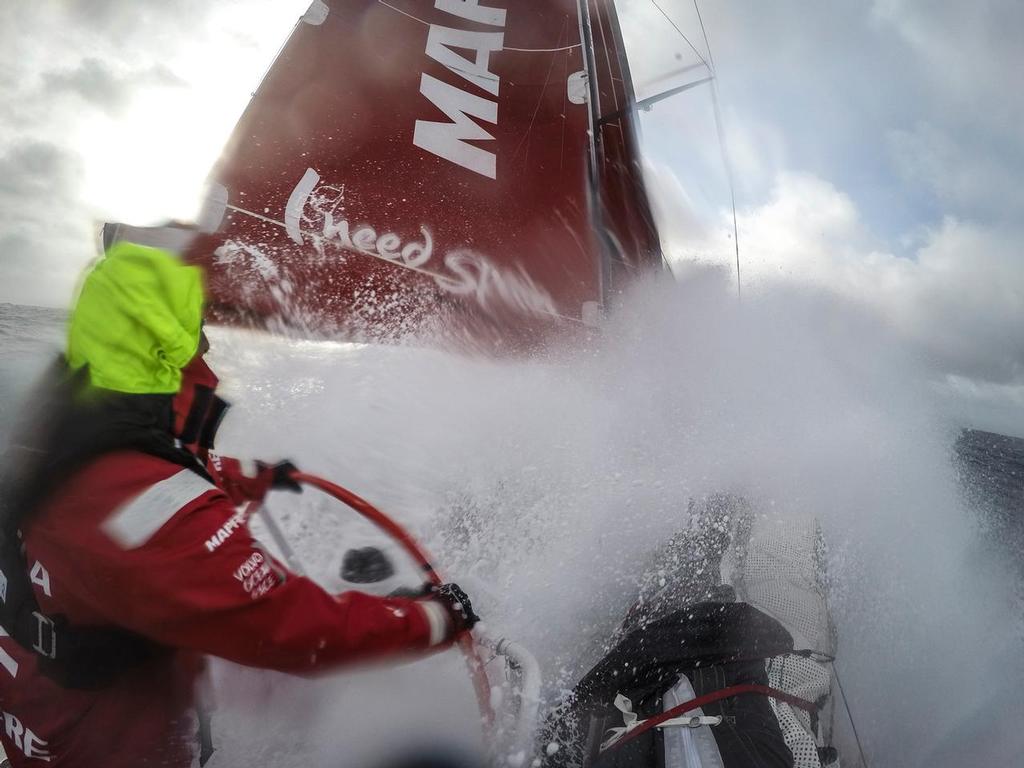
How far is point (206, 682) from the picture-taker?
54.0 inches

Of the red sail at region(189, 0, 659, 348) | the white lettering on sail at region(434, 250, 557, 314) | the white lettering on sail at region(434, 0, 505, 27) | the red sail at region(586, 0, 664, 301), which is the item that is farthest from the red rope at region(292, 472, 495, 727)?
the white lettering on sail at region(434, 0, 505, 27)

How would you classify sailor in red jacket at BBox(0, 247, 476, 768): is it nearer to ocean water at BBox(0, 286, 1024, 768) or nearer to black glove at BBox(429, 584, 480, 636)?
black glove at BBox(429, 584, 480, 636)

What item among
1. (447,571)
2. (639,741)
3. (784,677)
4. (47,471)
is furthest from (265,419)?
(784,677)

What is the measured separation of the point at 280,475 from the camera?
1.80 meters

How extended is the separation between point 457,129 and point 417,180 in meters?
0.66

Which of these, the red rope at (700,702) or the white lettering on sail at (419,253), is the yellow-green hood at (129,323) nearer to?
the red rope at (700,702)

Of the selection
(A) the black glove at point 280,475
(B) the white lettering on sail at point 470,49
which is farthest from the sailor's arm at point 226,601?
(B) the white lettering on sail at point 470,49

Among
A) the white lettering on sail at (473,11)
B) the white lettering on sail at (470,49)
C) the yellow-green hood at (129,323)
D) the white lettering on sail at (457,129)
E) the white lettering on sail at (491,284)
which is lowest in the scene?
Result: the yellow-green hood at (129,323)

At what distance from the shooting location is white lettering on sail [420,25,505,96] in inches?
184

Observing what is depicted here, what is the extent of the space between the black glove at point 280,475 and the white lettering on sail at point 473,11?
4.61 metres

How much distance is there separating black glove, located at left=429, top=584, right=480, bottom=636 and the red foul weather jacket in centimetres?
10

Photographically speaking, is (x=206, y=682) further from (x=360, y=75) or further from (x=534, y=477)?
(x=360, y=75)

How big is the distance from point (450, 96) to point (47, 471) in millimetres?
4520

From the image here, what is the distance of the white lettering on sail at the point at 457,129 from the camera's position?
14.7 feet
